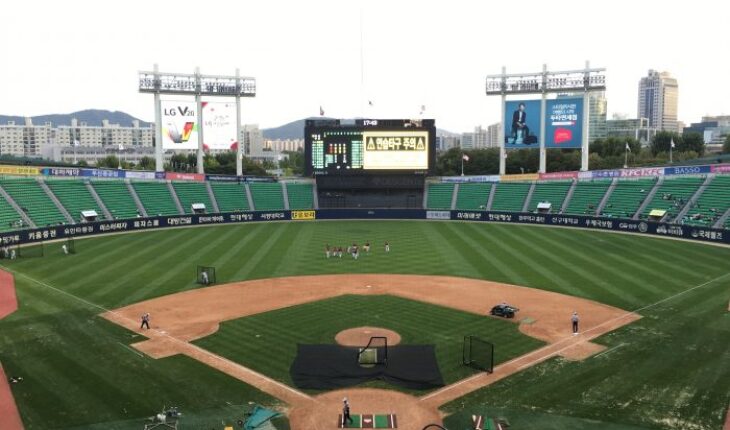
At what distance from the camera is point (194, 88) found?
75.1 m

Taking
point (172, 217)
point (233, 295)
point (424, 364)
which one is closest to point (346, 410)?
point (424, 364)

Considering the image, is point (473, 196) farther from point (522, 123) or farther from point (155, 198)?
point (155, 198)

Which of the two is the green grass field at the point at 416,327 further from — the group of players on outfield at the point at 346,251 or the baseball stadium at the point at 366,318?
the group of players on outfield at the point at 346,251

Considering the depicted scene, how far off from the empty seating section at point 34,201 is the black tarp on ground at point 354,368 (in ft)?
148

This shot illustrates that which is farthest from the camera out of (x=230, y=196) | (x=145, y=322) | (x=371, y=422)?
(x=230, y=196)

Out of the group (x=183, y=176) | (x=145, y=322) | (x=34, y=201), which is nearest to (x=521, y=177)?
(x=183, y=176)

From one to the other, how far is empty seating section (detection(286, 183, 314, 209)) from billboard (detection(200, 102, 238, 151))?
443 inches

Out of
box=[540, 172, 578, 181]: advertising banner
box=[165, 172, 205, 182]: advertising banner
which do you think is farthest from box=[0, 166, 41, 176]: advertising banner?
box=[540, 172, 578, 181]: advertising banner

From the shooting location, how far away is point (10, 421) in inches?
657

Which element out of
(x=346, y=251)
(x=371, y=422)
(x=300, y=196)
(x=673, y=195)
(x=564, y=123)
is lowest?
(x=371, y=422)

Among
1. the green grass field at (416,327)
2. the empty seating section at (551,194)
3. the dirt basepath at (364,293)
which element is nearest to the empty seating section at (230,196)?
the green grass field at (416,327)

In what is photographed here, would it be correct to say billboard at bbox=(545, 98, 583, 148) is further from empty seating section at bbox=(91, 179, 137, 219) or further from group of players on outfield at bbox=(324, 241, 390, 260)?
empty seating section at bbox=(91, 179, 137, 219)

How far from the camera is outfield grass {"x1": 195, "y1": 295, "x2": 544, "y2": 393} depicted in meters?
21.6

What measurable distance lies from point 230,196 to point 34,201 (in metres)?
25.1
